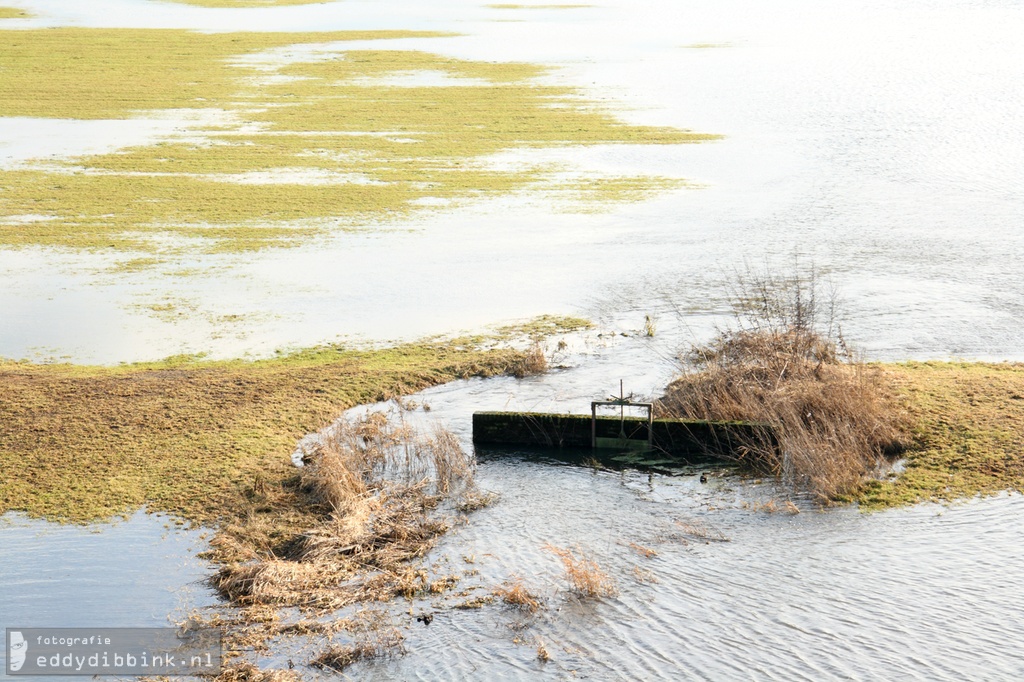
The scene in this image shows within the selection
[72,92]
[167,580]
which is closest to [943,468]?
[167,580]

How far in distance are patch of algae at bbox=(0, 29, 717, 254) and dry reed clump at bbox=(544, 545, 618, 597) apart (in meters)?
23.2

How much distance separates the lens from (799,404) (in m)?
22.2

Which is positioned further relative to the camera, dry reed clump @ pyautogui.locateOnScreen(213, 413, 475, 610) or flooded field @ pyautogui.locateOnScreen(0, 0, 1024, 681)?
dry reed clump @ pyautogui.locateOnScreen(213, 413, 475, 610)

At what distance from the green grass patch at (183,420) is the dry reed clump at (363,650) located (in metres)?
4.74

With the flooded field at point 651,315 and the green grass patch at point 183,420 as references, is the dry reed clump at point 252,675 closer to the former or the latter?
the flooded field at point 651,315

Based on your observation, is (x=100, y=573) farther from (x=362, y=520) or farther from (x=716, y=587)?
(x=716, y=587)

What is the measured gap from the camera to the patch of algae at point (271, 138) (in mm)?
41562

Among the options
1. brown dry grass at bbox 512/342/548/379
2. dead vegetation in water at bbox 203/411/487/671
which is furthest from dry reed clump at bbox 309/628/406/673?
brown dry grass at bbox 512/342/548/379

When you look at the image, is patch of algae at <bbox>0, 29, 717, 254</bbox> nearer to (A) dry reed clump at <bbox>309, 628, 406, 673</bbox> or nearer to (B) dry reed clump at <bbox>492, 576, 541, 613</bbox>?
(B) dry reed clump at <bbox>492, 576, 541, 613</bbox>

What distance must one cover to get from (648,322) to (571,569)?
42.4 ft
